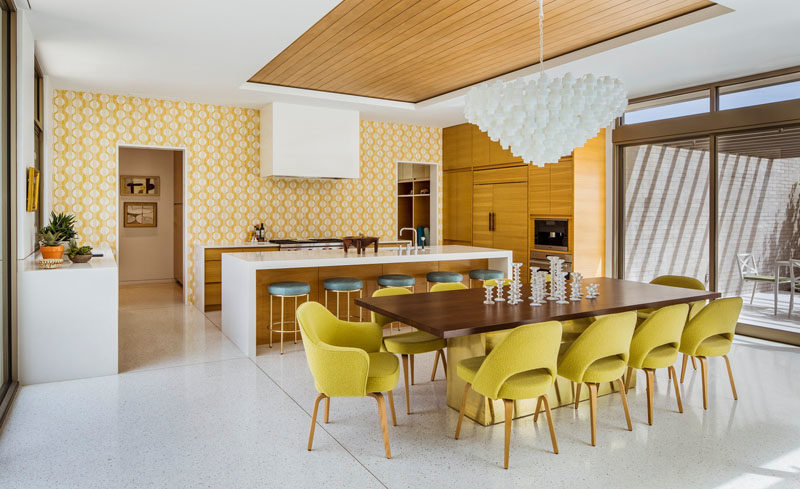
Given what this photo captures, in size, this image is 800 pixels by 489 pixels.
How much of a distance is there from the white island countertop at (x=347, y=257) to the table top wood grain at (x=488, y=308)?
1.53 m

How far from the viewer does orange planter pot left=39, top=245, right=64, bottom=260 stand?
13.6 ft

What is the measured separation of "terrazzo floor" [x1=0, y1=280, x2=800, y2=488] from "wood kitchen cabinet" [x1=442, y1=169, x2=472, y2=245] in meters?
4.77

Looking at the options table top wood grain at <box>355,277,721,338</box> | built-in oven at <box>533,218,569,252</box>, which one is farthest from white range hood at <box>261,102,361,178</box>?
table top wood grain at <box>355,277,721,338</box>

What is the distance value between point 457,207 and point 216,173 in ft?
12.4

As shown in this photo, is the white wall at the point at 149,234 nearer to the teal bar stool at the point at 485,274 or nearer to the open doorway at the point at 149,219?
the open doorway at the point at 149,219

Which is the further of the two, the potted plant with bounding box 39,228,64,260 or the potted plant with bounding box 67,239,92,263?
the potted plant with bounding box 67,239,92,263

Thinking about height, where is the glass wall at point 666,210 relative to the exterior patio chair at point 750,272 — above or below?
above

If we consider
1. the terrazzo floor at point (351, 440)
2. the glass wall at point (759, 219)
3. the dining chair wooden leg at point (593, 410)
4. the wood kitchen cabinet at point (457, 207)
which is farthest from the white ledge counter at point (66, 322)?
the glass wall at point (759, 219)

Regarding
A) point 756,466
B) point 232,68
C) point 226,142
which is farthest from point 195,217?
point 756,466

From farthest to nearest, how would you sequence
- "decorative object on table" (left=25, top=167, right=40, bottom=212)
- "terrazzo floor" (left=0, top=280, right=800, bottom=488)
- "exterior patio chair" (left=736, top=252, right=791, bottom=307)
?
"exterior patio chair" (left=736, top=252, right=791, bottom=307) < "decorative object on table" (left=25, top=167, right=40, bottom=212) < "terrazzo floor" (left=0, top=280, right=800, bottom=488)

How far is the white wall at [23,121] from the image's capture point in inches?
161

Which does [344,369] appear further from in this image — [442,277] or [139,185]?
[139,185]

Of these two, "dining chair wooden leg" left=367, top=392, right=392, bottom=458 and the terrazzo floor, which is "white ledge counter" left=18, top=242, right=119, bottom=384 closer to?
the terrazzo floor

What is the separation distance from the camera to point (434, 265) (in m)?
6.18
